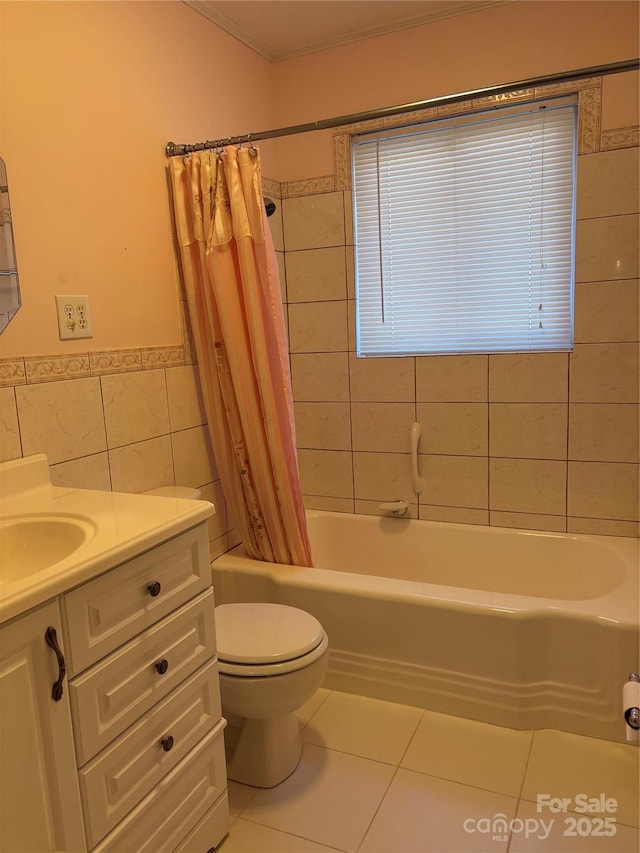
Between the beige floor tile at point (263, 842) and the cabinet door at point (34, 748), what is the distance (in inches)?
23.0

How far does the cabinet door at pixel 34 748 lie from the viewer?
1.02m

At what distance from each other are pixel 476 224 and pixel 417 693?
1896 millimetres

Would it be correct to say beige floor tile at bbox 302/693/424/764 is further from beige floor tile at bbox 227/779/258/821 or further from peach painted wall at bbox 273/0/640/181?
peach painted wall at bbox 273/0/640/181

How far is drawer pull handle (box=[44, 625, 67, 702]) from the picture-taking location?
108 cm

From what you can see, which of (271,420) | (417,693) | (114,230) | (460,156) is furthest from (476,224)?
(417,693)

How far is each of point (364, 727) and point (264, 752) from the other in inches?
16.3

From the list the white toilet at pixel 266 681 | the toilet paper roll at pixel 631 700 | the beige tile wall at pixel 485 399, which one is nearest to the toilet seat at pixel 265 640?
the white toilet at pixel 266 681

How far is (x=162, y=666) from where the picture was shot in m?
1.34

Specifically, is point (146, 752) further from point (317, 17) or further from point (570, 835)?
point (317, 17)

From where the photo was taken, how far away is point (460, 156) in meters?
2.59

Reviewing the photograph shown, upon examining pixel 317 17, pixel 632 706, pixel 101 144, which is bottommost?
pixel 632 706

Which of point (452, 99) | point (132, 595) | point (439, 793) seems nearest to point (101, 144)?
point (452, 99)

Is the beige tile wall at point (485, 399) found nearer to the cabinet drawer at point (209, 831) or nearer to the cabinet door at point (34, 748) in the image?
the cabinet drawer at point (209, 831)

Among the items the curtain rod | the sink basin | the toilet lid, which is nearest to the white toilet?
the toilet lid
